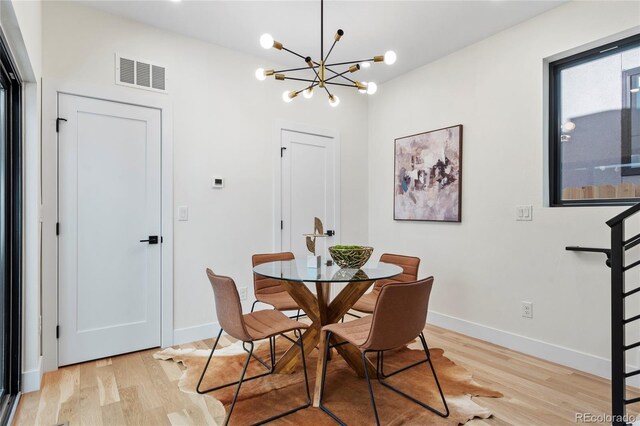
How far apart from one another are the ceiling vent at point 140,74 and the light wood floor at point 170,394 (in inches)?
89.7

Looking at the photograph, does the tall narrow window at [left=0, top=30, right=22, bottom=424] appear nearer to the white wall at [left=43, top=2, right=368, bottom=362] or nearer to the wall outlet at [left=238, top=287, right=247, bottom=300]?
the white wall at [left=43, top=2, right=368, bottom=362]

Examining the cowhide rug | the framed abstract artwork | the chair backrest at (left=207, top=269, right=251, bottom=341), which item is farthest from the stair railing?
the framed abstract artwork

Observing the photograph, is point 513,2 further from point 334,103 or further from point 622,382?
point 622,382

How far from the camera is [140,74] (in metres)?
3.06

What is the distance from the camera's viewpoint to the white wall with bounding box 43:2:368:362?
2.81 metres

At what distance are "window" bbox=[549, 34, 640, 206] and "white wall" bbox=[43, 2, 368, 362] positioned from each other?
2504mm

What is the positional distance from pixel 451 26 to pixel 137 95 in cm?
278

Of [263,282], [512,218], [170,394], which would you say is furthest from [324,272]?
[512,218]

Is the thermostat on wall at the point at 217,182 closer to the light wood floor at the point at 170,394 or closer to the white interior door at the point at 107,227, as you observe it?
the white interior door at the point at 107,227

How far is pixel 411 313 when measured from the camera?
193cm

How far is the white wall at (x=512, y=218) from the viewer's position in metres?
2.65

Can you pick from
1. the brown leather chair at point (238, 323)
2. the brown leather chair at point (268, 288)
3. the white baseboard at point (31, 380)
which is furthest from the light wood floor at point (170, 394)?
the brown leather chair at point (268, 288)

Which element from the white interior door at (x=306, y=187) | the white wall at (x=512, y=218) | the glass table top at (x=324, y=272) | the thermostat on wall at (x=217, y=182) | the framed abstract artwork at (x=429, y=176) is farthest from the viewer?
the white interior door at (x=306, y=187)

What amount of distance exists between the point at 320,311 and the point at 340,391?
0.52m
